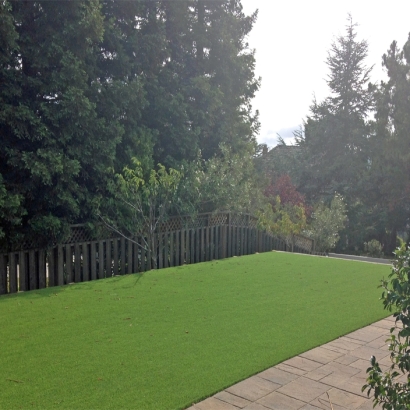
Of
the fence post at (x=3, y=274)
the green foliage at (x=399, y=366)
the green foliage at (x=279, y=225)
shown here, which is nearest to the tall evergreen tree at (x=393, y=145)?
the green foliage at (x=279, y=225)

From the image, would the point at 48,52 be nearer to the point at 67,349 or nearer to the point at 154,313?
the point at 154,313

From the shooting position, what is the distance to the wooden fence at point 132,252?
313 inches

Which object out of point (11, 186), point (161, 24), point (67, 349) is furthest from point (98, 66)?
point (67, 349)

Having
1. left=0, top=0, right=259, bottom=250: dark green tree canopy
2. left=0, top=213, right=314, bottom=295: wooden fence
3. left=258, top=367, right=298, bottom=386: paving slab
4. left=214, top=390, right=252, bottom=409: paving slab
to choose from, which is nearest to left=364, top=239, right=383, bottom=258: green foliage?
left=0, top=213, right=314, bottom=295: wooden fence

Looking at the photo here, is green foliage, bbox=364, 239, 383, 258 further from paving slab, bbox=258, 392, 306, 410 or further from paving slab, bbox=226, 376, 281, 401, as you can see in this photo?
paving slab, bbox=258, 392, 306, 410

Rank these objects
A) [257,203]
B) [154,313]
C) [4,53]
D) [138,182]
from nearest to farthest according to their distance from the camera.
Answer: [154,313] → [4,53] → [138,182] → [257,203]

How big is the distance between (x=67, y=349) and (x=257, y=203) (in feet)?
37.8

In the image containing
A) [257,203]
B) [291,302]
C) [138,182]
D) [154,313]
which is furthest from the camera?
[257,203]

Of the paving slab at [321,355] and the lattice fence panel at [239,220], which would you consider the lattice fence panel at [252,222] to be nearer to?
the lattice fence panel at [239,220]

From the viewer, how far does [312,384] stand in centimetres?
367

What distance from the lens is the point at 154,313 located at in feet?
18.8

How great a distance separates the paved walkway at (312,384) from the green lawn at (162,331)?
0.46 ft

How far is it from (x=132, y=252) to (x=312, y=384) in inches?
252

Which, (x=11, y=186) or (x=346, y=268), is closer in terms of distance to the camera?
(x=11, y=186)
